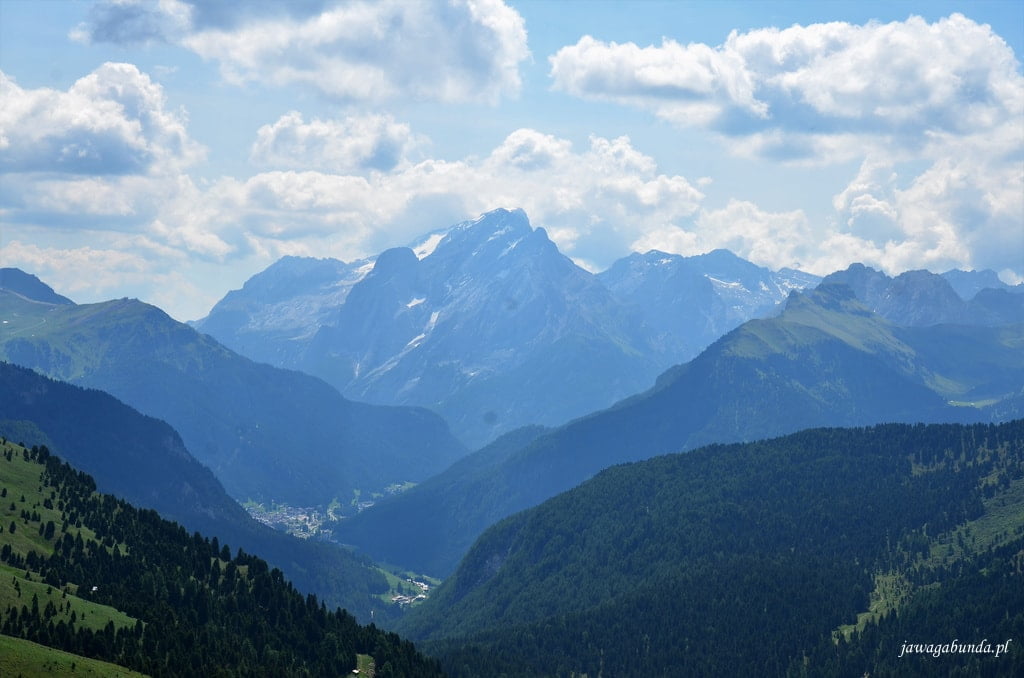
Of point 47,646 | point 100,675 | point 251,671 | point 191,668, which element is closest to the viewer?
point 100,675

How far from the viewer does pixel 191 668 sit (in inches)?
7367

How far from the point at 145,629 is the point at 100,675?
40.6m

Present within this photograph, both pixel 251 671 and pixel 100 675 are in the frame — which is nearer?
pixel 100 675

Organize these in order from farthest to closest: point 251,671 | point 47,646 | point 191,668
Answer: point 251,671
point 191,668
point 47,646

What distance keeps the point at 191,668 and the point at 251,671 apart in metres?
15.0

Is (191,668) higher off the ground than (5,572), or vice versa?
(5,572)

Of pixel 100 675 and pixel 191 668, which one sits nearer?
pixel 100 675

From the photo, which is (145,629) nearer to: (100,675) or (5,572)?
(5,572)

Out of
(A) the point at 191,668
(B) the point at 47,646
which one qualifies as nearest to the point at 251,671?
(A) the point at 191,668

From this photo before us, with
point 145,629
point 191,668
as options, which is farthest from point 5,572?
point 191,668

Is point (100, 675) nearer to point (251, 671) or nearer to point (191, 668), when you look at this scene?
point (191, 668)

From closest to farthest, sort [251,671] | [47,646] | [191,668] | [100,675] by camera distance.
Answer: [100,675] < [47,646] < [191,668] < [251,671]

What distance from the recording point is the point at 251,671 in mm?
199500

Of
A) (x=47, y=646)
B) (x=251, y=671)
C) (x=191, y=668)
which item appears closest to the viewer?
(x=47, y=646)
